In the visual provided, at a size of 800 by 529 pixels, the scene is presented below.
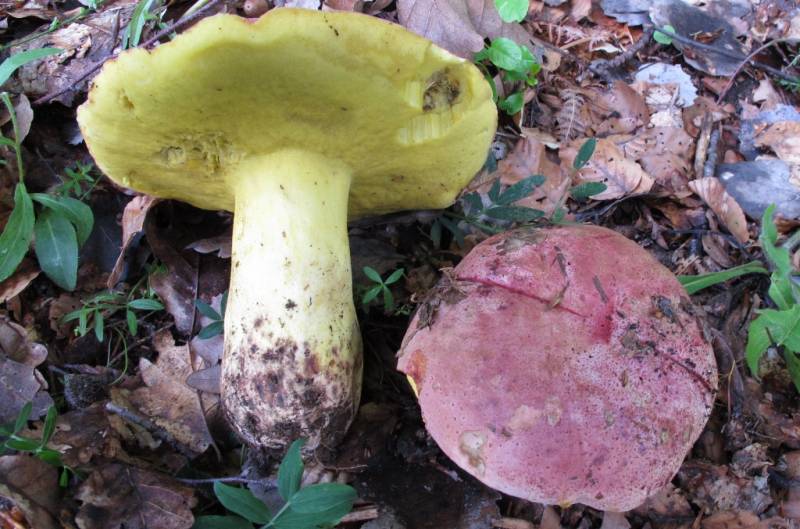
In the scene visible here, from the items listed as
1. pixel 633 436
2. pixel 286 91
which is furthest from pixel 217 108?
pixel 633 436

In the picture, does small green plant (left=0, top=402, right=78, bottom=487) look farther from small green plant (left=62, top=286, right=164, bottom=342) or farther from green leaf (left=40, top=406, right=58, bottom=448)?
small green plant (left=62, top=286, right=164, bottom=342)

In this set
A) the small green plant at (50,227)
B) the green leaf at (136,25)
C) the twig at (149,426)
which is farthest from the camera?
the green leaf at (136,25)

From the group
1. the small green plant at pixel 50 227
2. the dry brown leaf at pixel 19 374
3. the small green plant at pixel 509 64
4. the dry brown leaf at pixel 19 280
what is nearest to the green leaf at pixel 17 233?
the small green plant at pixel 50 227

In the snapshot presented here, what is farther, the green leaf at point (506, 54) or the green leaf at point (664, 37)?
the green leaf at point (664, 37)

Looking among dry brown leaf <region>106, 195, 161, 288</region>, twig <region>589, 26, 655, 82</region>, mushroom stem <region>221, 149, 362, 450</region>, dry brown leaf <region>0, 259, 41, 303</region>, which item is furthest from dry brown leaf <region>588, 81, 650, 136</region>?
dry brown leaf <region>0, 259, 41, 303</region>

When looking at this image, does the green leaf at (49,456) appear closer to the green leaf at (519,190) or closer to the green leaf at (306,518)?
the green leaf at (306,518)

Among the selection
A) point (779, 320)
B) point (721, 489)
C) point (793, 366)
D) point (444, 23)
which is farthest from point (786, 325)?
point (444, 23)

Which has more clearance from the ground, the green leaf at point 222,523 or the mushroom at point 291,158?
the mushroom at point 291,158
